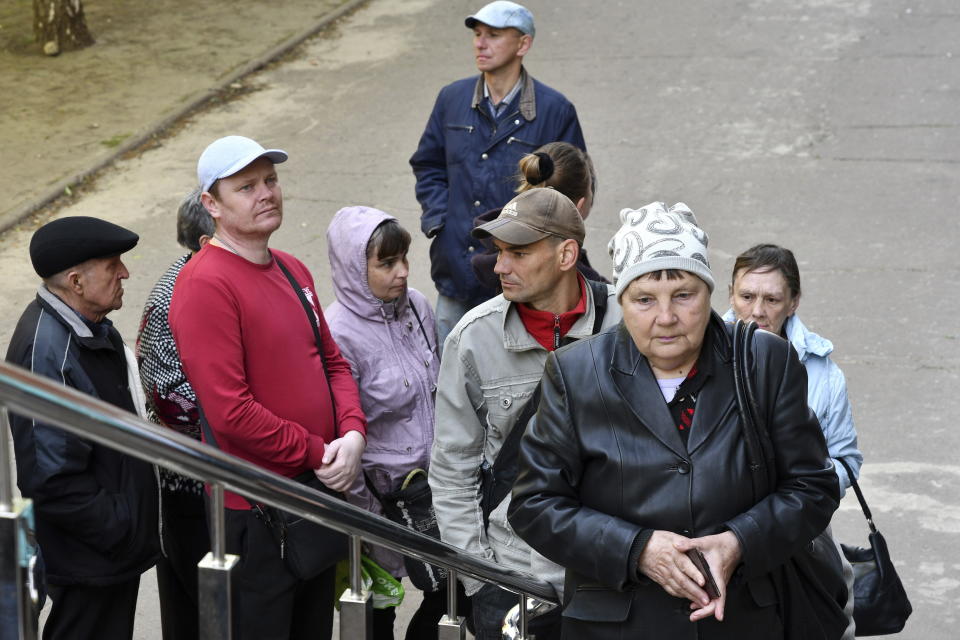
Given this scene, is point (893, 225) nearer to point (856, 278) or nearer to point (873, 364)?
point (856, 278)

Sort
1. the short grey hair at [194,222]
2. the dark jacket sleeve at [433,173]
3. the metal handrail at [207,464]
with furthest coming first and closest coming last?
the dark jacket sleeve at [433,173] < the short grey hair at [194,222] < the metal handrail at [207,464]

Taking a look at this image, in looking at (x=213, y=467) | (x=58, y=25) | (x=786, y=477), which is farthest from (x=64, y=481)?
(x=58, y=25)

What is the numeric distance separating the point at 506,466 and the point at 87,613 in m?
1.51

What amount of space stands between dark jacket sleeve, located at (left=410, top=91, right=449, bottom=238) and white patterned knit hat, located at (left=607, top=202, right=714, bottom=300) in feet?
8.95

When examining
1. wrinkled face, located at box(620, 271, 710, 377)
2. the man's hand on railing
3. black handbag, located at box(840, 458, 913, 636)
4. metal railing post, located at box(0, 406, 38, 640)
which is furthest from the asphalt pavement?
metal railing post, located at box(0, 406, 38, 640)

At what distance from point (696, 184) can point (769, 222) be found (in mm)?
831

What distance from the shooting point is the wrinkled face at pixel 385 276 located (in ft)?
14.7

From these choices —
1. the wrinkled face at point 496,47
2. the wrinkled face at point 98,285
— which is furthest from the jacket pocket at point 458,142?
the wrinkled face at point 98,285

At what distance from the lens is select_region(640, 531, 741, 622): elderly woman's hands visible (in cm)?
286

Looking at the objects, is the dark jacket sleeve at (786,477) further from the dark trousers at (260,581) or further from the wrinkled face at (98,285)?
the wrinkled face at (98,285)

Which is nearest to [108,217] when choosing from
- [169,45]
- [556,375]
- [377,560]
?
[169,45]

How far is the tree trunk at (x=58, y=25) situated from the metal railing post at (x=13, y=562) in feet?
36.0

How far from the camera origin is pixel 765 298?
4328mm

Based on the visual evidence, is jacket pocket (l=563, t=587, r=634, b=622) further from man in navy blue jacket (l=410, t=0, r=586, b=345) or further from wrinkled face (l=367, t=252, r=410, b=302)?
man in navy blue jacket (l=410, t=0, r=586, b=345)
